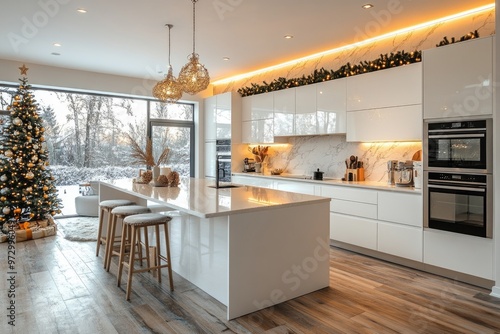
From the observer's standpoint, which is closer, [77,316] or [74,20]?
[77,316]

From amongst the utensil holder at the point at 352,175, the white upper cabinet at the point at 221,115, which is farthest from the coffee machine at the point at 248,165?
the utensil holder at the point at 352,175

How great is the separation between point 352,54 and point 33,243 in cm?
531

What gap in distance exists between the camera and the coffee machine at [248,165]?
21.7ft

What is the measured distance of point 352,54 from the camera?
5.10 metres

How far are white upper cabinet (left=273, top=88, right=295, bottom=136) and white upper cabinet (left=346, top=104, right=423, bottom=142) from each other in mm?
1109

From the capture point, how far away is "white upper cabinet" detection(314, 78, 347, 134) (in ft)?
15.8

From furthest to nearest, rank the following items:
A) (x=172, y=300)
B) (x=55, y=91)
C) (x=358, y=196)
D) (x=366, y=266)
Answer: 1. (x=55, y=91)
2. (x=358, y=196)
3. (x=366, y=266)
4. (x=172, y=300)

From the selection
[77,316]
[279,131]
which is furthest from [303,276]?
[279,131]

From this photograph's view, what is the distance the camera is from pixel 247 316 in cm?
268

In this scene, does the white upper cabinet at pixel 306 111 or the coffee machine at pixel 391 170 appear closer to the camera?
the coffee machine at pixel 391 170

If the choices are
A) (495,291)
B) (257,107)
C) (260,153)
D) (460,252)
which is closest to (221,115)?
(257,107)

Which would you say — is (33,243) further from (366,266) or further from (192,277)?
(366,266)

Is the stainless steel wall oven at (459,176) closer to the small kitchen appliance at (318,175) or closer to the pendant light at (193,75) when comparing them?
the small kitchen appliance at (318,175)

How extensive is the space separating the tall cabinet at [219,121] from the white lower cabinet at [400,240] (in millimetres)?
3437
